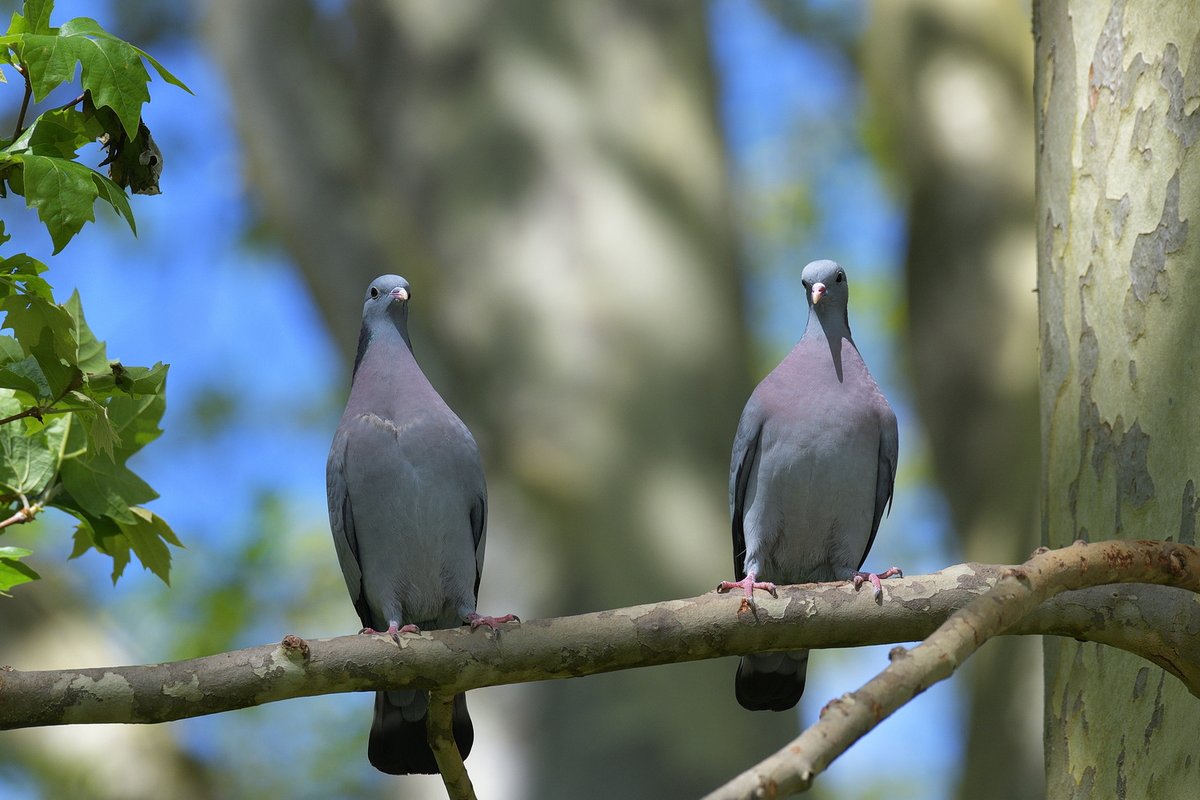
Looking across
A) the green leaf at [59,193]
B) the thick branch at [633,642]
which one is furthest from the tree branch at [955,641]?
the green leaf at [59,193]

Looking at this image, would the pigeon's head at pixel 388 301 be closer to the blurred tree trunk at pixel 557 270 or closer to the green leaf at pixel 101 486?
the green leaf at pixel 101 486

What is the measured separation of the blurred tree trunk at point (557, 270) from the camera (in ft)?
20.3

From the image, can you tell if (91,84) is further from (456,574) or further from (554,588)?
(554,588)

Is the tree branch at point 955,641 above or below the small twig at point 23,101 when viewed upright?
below

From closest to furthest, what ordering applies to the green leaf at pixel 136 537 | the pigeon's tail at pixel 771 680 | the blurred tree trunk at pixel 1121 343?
the green leaf at pixel 136 537, the blurred tree trunk at pixel 1121 343, the pigeon's tail at pixel 771 680

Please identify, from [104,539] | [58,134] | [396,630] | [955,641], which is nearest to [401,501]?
[396,630]

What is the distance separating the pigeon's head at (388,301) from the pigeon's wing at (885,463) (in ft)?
4.46

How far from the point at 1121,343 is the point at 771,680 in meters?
1.36

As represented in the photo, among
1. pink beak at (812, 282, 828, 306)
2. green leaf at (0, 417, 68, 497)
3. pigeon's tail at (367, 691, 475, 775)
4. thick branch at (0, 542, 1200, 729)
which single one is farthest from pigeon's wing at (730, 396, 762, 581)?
green leaf at (0, 417, 68, 497)

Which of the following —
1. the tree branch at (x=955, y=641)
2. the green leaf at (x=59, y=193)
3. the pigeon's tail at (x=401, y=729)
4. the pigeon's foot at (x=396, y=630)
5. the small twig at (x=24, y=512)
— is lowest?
the tree branch at (x=955, y=641)

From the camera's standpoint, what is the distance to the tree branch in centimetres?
193

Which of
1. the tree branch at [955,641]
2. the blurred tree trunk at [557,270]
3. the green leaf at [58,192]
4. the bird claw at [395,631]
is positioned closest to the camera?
the tree branch at [955,641]

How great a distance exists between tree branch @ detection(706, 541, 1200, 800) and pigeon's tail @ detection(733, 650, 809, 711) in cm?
114

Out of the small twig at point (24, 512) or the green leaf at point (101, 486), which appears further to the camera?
the green leaf at point (101, 486)
